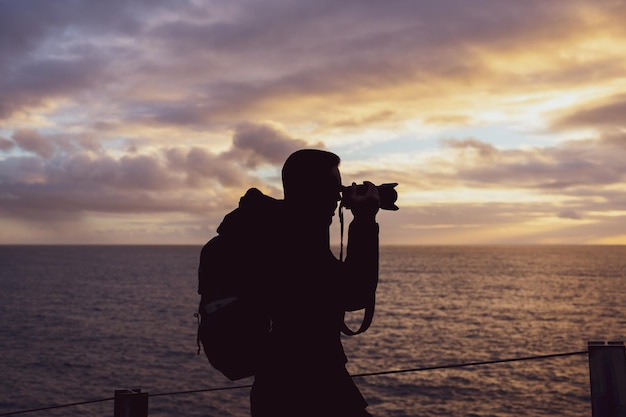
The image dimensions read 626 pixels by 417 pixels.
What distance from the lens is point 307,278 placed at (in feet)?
8.54

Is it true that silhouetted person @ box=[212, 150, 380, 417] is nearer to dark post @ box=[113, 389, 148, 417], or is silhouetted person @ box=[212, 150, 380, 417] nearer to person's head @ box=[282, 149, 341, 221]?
person's head @ box=[282, 149, 341, 221]

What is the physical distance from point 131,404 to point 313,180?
3.10 metres

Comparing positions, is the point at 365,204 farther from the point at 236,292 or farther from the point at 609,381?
the point at 609,381

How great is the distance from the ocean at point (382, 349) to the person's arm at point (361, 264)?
401 mm

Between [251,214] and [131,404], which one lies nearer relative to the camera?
[251,214]

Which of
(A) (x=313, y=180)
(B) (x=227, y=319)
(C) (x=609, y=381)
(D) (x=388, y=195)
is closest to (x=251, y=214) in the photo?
(A) (x=313, y=180)

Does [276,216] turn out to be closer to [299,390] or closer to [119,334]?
[299,390]

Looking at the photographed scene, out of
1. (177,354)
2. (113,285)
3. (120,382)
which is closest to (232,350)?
(120,382)

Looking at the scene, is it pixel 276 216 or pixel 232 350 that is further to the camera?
pixel 276 216

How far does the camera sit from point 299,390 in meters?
2.63

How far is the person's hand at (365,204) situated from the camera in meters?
2.69

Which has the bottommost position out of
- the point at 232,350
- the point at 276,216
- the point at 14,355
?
the point at 14,355

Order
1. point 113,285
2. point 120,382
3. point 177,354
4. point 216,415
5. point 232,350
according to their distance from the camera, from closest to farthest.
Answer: point 232,350, point 216,415, point 120,382, point 177,354, point 113,285

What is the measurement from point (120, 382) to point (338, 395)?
40029mm
